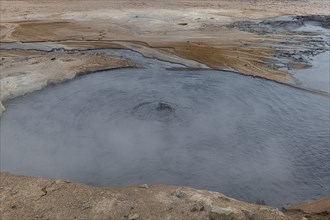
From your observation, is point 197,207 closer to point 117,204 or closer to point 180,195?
point 180,195

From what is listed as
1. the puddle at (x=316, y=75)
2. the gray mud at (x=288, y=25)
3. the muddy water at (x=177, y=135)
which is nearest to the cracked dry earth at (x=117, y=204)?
the muddy water at (x=177, y=135)

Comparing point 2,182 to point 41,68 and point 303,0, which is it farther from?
point 303,0

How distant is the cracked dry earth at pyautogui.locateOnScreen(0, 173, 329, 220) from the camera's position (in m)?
5.83

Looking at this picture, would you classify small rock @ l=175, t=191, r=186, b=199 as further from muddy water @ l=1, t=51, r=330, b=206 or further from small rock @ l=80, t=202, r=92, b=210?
muddy water @ l=1, t=51, r=330, b=206

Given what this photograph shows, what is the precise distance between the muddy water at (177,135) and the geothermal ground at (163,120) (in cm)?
3

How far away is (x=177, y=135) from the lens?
972 centimetres

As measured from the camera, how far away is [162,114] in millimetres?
10766

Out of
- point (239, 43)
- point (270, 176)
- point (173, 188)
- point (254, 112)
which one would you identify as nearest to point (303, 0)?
point (239, 43)

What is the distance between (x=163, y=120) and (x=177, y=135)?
870mm

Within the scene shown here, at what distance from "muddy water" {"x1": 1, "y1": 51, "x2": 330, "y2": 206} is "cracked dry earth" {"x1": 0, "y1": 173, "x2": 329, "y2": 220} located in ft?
4.05

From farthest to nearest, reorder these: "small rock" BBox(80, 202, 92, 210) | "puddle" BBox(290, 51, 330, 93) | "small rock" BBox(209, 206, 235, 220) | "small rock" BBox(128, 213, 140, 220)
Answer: "puddle" BBox(290, 51, 330, 93), "small rock" BBox(80, 202, 92, 210), "small rock" BBox(128, 213, 140, 220), "small rock" BBox(209, 206, 235, 220)

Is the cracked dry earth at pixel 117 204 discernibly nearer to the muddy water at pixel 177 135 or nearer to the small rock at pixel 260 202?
the small rock at pixel 260 202

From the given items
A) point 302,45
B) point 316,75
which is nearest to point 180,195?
point 316,75

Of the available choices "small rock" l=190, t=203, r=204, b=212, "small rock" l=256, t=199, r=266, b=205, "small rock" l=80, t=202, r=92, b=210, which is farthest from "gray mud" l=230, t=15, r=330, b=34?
"small rock" l=80, t=202, r=92, b=210
